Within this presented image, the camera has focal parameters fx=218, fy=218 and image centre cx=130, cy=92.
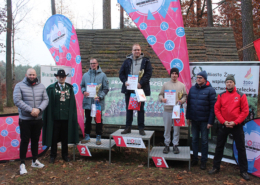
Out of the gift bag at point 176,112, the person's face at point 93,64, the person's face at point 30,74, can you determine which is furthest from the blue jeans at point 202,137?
the person's face at point 30,74

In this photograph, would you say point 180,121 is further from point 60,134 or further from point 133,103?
point 60,134

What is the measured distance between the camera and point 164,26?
14.4 ft

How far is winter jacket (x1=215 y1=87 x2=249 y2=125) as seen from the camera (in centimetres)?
369

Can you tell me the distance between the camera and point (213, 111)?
4023 millimetres

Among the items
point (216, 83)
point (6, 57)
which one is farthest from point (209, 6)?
point (6, 57)

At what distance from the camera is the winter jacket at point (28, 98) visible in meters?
3.94

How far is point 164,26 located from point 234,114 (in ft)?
6.99

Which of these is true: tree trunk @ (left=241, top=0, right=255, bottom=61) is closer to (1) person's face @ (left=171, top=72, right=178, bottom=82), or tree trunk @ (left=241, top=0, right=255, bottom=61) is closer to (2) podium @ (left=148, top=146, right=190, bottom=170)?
(1) person's face @ (left=171, top=72, right=178, bottom=82)

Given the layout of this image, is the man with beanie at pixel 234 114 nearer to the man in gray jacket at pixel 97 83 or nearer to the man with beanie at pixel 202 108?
the man with beanie at pixel 202 108

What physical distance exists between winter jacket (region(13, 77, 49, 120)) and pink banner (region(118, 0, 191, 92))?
237 cm

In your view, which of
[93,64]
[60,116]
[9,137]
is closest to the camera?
[60,116]

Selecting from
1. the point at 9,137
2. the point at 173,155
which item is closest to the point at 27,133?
the point at 9,137

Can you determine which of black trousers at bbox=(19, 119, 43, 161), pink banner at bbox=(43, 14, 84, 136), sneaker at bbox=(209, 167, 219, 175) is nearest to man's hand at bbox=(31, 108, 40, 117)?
black trousers at bbox=(19, 119, 43, 161)

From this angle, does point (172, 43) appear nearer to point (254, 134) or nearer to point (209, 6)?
point (254, 134)
